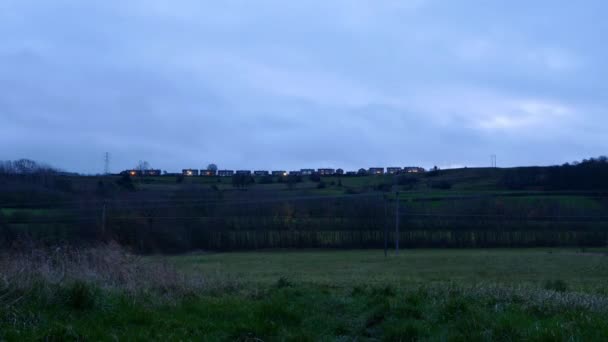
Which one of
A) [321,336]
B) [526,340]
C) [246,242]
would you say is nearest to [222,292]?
[321,336]

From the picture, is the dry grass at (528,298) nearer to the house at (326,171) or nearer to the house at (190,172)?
the house at (190,172)

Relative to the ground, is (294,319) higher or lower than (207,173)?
lower

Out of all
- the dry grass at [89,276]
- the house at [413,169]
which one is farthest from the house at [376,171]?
the dry grass at [89,276]

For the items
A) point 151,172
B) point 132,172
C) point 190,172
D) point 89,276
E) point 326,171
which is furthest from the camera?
point 326,171

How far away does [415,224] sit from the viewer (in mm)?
51406

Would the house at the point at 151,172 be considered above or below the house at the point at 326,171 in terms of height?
below

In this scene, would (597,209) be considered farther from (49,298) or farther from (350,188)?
(49,298)

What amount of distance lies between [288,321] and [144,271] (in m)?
3.67

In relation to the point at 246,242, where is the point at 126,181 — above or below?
above

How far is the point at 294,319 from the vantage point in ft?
23.2

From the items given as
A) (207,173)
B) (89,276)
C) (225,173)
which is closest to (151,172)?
(207,173)

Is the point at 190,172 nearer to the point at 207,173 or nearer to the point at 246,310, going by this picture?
the point at 207,173

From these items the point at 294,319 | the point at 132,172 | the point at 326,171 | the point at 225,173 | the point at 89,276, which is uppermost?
the point at 326,171

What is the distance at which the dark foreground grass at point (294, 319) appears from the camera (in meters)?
5.91
